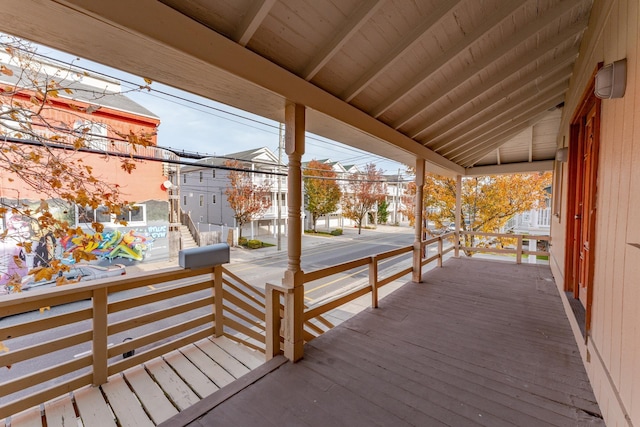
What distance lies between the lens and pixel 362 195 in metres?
20.7

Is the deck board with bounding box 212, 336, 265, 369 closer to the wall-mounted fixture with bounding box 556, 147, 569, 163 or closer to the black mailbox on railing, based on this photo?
the black mailbox on railing

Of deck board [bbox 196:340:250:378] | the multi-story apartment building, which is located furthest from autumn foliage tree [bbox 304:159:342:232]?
deck board [bbox 196:340:250:378]

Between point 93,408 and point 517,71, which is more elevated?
point 517,71

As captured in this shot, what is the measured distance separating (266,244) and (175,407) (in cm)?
1326

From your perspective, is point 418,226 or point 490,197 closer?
point 418,226

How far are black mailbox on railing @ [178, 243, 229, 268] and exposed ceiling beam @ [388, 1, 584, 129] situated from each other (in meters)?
2.77

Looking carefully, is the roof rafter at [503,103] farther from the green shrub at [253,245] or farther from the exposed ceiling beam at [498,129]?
the green shrub at [253,245]

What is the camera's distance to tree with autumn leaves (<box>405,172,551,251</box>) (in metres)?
8.88

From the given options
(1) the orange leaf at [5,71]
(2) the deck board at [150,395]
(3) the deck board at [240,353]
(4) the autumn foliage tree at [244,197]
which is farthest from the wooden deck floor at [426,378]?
(4) the autumn foliage tree at [244,197]

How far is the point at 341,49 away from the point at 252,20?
81 cm

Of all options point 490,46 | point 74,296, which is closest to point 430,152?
point 490,46

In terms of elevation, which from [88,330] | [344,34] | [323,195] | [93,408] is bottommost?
[93,408]

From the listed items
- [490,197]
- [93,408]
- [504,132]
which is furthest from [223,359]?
[490,197]

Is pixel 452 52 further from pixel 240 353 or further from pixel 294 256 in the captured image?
pixel 240 353
